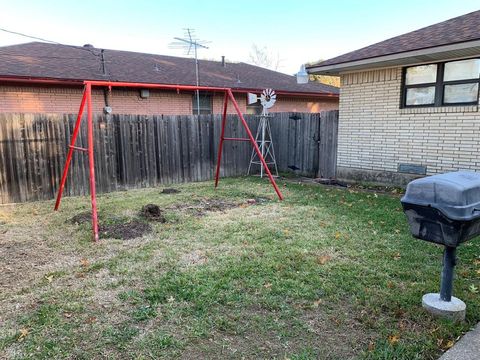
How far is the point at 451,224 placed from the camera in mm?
2422

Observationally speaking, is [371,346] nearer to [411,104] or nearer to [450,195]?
[450,195]

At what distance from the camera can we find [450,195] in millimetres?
2410

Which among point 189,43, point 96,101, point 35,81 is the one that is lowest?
point 96,101

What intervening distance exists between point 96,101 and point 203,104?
3904mm

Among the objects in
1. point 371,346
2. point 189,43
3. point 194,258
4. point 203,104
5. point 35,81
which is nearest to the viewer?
point 371,346

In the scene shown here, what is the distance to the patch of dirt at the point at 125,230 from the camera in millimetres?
4926

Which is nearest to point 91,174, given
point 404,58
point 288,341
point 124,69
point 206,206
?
point 206,206

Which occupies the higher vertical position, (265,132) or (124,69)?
(124,69)

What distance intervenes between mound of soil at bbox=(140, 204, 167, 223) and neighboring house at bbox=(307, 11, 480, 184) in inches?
210

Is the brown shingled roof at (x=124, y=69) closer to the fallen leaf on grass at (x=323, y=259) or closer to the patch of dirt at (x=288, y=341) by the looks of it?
the fallen leaf on grass at (x=323, y=259)

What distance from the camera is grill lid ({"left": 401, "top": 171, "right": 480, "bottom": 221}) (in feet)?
7.80

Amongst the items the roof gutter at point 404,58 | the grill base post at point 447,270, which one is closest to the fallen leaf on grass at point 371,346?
the grill base post at point 447,270

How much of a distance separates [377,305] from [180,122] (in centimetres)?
737

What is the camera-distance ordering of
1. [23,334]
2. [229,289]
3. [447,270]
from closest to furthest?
1. [23,334]
2. [447,270]
3. [229,289]
